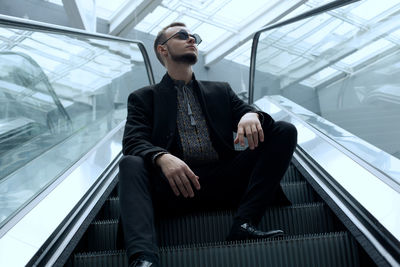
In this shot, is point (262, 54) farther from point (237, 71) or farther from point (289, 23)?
point (237, 71)

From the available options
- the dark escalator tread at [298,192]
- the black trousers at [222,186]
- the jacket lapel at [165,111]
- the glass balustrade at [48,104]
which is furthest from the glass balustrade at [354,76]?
the glass balustrade at [48,104]

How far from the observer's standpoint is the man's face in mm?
3098

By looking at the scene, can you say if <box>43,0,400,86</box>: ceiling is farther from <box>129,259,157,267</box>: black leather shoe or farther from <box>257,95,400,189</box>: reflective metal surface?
<box>129,259,157,267</box>: black leather shoe

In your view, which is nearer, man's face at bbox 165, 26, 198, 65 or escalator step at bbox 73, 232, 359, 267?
escalator step at bbox 73, 232, 359, 267

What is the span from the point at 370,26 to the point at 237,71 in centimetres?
1376

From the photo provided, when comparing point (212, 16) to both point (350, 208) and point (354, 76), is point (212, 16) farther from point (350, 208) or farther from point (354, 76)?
point (350, 208)

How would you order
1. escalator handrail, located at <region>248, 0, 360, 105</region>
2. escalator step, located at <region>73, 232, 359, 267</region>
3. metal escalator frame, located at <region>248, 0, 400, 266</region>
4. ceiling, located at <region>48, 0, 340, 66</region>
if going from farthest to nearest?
1. ceiling, located at <region>48, 0, 340, 66</region>
2. escalator handrail, located at <region>248, 0, 360, 105</region>
3. escalator step, located at <region>73, 232, 359, 267</region>
4. metal escalator frame, located at <region>248, 0, 400, 266</region>

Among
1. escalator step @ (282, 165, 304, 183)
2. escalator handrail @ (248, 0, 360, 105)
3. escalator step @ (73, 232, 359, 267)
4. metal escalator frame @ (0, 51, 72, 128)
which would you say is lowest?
escalator step @ (73, 232, 359, 267)

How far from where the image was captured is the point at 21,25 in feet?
8.47

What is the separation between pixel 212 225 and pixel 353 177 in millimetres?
783

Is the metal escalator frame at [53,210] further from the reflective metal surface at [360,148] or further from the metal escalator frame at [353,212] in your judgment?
the reflective metal surface at [360,148]

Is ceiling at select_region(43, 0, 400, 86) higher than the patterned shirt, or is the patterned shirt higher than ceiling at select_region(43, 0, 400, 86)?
ceiling at select_region(43, 0, 400, 86)

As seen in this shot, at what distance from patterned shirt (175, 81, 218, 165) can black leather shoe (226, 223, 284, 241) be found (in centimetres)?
67

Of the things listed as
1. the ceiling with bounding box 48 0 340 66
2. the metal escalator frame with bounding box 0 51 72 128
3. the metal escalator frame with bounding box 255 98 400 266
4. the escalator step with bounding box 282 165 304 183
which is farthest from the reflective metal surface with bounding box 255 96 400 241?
the ceiling with bounding box 48 0 340 66
